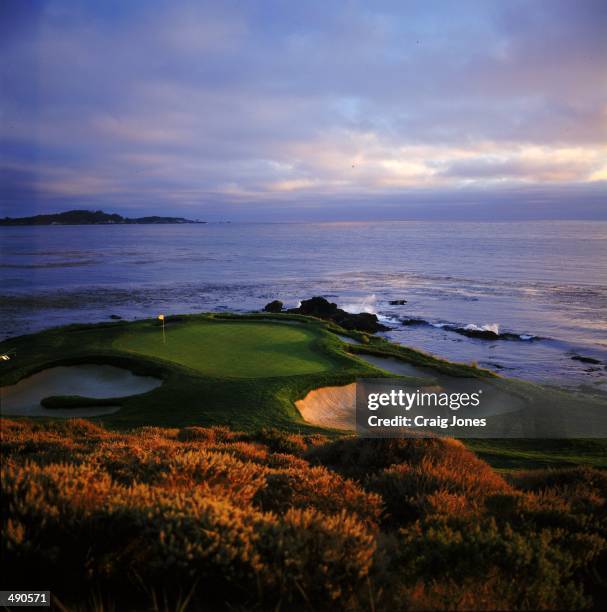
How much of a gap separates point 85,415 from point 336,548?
1263cm

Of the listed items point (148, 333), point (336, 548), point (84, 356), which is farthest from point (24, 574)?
point (148, 333)

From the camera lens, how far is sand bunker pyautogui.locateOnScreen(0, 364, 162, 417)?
15.5 meters

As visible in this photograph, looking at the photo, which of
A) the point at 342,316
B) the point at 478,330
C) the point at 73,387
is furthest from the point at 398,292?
the point at 73,387

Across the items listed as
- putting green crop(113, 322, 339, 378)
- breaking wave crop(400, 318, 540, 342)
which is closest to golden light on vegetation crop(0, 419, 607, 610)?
putting green crop(113, 322, 339, 378)

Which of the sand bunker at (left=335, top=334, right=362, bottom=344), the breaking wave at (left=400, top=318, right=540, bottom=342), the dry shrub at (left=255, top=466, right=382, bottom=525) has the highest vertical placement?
the dry shrub at (left=255, top=466, right=382, bottom=525)

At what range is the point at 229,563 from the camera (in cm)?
419

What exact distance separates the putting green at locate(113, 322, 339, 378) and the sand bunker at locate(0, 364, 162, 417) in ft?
5.63

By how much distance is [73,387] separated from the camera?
1727 centimetres

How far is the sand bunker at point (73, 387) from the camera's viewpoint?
15.5 m

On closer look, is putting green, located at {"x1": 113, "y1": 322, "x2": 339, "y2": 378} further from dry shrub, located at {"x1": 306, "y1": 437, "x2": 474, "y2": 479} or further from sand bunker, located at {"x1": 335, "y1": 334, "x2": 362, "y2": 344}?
dry shrub, located at {"x1": 306, "y1": 437, "x2": 474, "y2": 479}

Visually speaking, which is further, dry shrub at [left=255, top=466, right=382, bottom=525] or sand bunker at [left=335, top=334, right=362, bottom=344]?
sand bunker at [left=335, top=334, right=362, bottom=344]

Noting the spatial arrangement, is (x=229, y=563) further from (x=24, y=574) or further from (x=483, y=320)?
A: (x=483, y=320)

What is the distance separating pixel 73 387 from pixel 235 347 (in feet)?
21.2

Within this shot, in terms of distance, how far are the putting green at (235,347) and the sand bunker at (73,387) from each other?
1717mm
